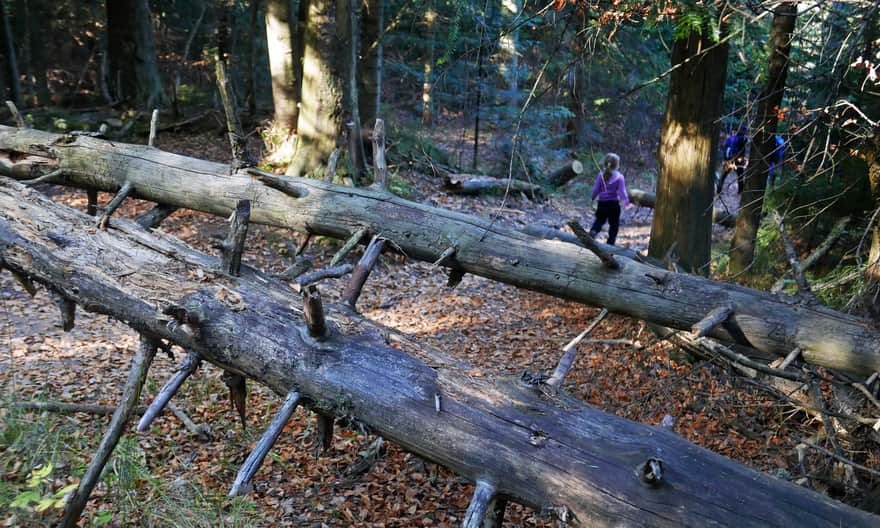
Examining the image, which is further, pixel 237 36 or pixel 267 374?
pixel 237 36

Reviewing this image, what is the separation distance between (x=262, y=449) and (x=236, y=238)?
4.70 ft

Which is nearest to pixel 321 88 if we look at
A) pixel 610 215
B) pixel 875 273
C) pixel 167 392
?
pixel 610 215

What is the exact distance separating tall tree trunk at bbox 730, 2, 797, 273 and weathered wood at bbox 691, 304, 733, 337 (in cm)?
289

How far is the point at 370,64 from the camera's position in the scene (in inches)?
508

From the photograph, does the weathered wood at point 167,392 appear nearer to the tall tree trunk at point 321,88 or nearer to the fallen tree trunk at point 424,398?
the fallen tree trunk at point 424,398

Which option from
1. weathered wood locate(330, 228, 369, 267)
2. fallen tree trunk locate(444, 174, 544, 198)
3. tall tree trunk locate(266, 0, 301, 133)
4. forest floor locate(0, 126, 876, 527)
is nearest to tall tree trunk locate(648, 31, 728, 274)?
forest floor locate(0, 126, 876, 527)

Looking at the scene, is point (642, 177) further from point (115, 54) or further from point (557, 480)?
point (557, 480)

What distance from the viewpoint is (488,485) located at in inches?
116

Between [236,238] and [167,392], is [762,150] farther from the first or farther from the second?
[167,392]

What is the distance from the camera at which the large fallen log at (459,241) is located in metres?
3.85

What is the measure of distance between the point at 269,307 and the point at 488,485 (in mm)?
1764

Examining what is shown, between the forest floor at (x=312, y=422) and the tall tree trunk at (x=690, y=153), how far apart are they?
3.94 ft

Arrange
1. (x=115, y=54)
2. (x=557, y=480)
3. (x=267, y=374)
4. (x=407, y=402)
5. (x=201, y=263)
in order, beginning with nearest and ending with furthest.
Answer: (x=557, y=480)
(x=407, y=402)
(x=267, y=374)
(x=201, y=263)
(x=115, y=54)

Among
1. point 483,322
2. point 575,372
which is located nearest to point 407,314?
point 483,322
